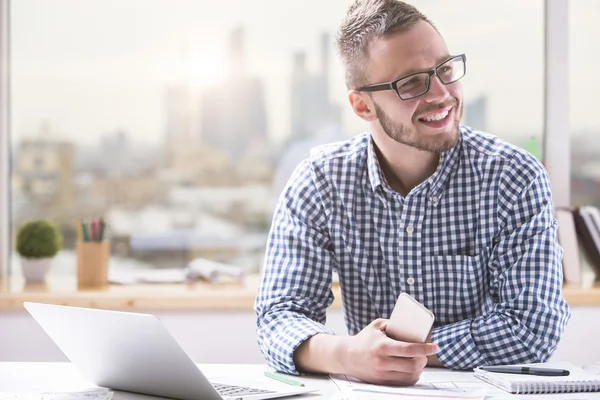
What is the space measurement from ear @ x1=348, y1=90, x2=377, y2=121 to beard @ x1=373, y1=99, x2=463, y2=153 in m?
0.05

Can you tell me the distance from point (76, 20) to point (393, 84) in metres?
1.76

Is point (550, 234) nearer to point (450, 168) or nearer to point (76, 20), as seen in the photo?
point (450, 168)

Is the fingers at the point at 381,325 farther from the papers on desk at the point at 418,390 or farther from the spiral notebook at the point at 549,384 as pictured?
the spiral notebook at the point at 549,384

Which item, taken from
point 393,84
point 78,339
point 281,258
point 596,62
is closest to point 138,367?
point 78,339

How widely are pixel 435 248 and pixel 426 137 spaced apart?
0.85 feet

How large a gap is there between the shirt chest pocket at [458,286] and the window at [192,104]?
1363 mm

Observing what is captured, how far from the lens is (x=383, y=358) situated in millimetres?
1327

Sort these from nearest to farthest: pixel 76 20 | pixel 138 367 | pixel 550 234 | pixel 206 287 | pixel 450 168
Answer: pixel 138 367
pixel 550 234
pixel 450 168
pixel 206 287
pixel 76 20

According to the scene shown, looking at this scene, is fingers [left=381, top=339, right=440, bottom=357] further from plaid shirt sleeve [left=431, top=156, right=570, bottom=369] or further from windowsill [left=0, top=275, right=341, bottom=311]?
windowsill [left=0, top=275, right=341, bottom=311]

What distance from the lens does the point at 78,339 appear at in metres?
1.30

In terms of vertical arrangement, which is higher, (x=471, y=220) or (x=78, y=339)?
(x=471, y=220)

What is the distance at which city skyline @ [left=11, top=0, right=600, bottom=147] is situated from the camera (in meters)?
3.08

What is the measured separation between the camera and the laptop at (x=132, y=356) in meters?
1.14

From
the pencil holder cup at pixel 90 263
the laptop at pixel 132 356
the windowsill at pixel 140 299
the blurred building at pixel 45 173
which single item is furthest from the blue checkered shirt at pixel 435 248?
the blurred building at pixel 45 173
